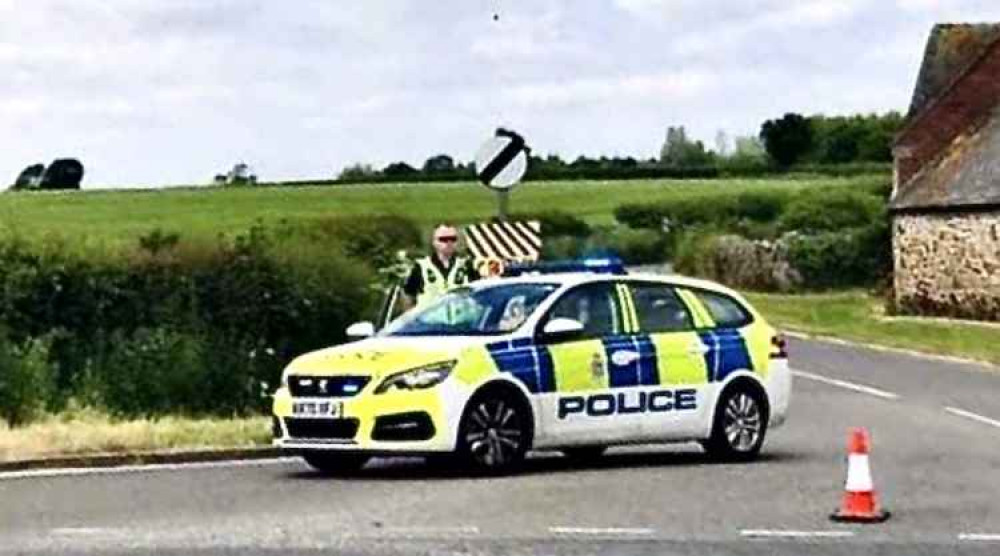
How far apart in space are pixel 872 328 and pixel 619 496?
37045 mm

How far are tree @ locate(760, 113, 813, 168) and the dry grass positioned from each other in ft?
303

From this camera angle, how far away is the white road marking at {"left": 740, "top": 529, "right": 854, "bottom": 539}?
15219mm

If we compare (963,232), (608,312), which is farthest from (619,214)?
(608,312)

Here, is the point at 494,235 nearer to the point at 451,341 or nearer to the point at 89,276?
the point at 89,276

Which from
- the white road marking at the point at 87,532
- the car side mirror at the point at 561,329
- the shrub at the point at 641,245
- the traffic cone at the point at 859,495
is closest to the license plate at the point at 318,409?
the car side mirror at the point at 561,329

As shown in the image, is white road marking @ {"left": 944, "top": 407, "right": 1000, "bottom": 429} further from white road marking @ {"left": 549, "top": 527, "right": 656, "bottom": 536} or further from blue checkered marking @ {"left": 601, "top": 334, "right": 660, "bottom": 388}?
white road marking @ {"left": 549, "top": 527, "right": 656, "bottom": 536}

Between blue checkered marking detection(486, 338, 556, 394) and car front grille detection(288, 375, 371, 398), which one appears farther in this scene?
blue checkered marking detection(486, 338, 556, 394)

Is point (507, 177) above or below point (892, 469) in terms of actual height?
above

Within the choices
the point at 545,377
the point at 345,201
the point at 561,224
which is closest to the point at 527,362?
the point at 545,377

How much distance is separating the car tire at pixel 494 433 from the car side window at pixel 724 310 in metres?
2.52

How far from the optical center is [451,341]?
19.3 metres

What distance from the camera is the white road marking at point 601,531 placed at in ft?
50.1

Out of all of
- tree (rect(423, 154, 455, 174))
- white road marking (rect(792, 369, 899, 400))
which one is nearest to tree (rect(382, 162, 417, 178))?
tree (rect(423, 154, 455, 174))

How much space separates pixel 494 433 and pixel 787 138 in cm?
9923
